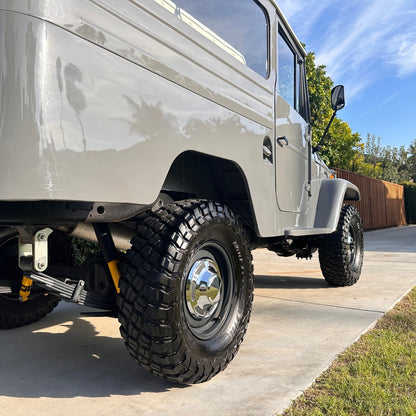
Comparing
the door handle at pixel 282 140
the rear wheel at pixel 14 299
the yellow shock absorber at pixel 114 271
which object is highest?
the door handle at pixel 282 140

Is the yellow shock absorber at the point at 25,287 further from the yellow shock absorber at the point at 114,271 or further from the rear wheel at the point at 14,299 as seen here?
the yellow shock absorber at the point at 114,271

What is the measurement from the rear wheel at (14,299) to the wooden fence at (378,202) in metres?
12.5

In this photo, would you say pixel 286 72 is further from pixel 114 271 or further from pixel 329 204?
pixel 114 271

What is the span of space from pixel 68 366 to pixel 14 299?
0.81m

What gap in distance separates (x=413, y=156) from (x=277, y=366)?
4625 centimetres

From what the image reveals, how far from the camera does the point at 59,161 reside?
1414 mm

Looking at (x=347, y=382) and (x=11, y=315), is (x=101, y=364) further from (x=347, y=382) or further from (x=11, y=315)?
(x=347, y=382)

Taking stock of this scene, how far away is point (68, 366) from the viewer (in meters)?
2.37

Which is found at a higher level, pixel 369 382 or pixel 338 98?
pixel 338 98

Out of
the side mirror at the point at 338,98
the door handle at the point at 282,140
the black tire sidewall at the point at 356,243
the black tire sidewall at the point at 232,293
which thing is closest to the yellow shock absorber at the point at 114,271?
the black tire sidewall at the point at 232,293

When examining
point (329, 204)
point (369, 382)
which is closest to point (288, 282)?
point (329, 204)

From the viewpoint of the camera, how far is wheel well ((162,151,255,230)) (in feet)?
7.83

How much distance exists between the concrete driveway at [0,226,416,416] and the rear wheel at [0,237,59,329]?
94mm

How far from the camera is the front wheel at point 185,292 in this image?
181cm
